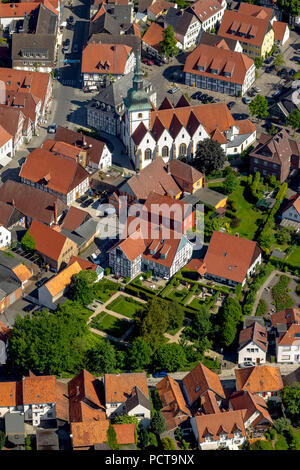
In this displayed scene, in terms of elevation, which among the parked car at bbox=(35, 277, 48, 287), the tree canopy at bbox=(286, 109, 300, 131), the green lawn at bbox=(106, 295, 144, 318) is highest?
the tree canopy at bbox=(286, 109, 300, 131)

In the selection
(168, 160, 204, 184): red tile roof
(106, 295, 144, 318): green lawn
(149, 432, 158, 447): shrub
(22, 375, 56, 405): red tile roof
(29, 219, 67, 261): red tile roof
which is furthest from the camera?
(168, 160, 204, 184): red tile roof

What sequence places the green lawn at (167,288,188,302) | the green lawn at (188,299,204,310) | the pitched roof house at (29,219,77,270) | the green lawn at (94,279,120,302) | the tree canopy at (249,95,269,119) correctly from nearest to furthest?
the green lawn at (188,299,204,310) < the green lawn at (167,288,188,302) < the green lawn at (94,279,120,302) < the pitched roof house at (29,219,77,270) < the tree canopy at (249,95,269,119)

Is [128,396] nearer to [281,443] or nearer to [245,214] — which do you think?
[281,443]

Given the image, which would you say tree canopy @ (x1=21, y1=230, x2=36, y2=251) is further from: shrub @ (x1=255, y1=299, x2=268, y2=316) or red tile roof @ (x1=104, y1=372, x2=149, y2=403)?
shrub @ (x1=255, y1=299, x2=268, y2=316)

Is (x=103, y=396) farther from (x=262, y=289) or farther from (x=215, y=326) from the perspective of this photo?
(x=262, y=289)

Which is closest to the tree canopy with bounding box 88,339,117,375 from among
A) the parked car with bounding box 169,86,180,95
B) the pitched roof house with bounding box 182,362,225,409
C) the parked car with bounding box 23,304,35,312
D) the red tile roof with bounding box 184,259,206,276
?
the pitched roof house with bounding box 182,362,225,409

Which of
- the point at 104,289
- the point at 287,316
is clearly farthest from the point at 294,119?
the point at 104,289

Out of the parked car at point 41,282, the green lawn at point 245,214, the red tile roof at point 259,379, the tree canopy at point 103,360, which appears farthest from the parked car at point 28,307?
the green lawn at point 245,214
